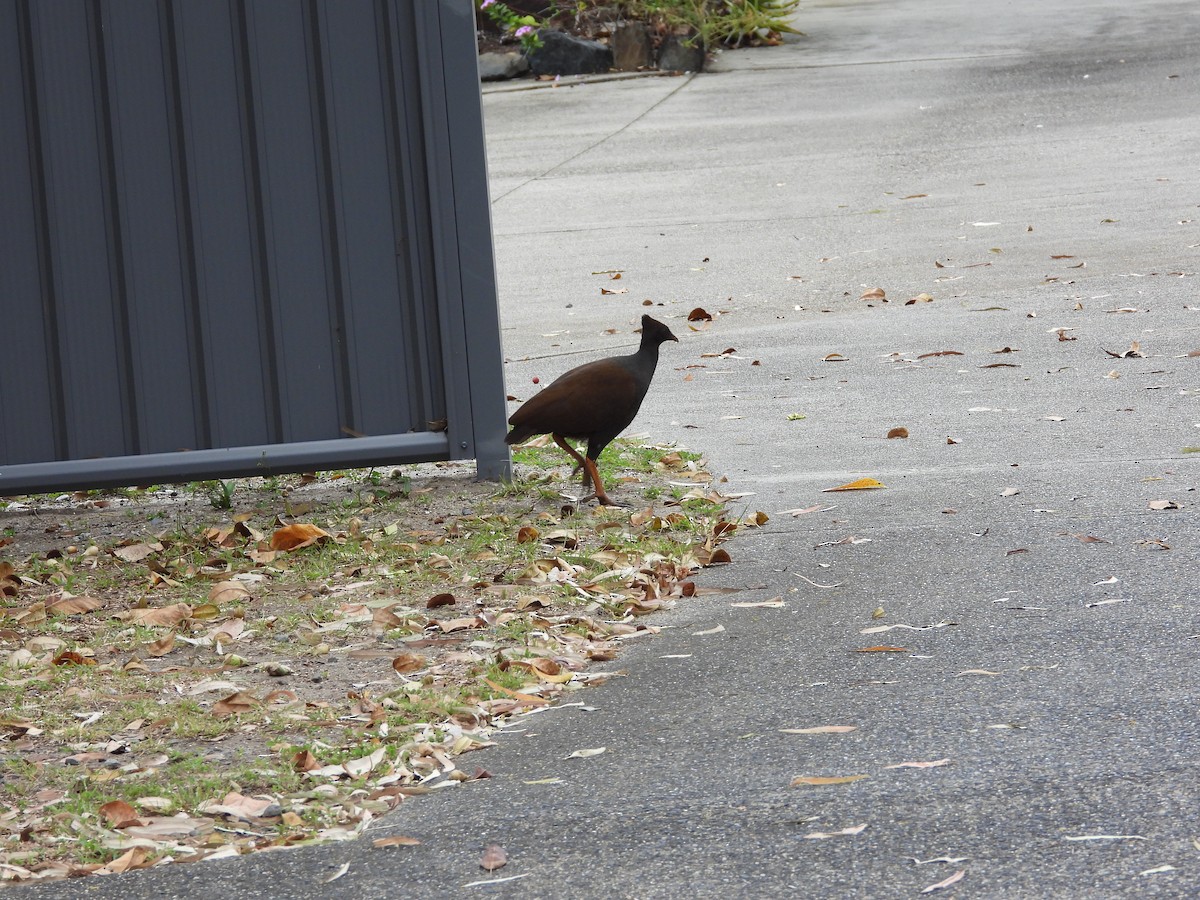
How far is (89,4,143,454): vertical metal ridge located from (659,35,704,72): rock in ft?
51.9

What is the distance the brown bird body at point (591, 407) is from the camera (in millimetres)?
6180

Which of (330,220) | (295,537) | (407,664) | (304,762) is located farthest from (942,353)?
(304,762)

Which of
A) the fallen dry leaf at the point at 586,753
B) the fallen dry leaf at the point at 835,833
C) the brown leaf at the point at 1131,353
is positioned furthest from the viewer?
the brown leaf at the point at 1131,353

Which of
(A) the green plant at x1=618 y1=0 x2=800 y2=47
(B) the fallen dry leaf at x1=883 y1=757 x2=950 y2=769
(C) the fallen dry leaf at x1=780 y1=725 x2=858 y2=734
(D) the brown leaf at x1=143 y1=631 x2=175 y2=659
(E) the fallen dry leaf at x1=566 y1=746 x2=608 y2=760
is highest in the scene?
(A) the green plant at x1=618 y1=0 x2=800 y2=47

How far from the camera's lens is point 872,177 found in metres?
15.3

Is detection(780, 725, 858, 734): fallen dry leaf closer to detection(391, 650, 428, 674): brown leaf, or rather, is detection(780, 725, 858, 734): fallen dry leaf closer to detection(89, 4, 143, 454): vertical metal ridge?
detection(391, 650, 428, 674): brown leaf

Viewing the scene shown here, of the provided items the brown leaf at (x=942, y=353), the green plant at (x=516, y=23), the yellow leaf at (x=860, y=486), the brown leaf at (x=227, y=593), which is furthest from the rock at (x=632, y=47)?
the brown leaf at (x=227, y=593)

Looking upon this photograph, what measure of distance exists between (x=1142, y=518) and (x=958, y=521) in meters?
0.66

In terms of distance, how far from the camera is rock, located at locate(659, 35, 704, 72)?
848 inches

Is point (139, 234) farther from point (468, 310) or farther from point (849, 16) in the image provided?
point (849, 16)

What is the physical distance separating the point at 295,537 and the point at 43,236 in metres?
1.80

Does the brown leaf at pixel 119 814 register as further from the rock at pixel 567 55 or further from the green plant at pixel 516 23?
the rock at pixel 567 55

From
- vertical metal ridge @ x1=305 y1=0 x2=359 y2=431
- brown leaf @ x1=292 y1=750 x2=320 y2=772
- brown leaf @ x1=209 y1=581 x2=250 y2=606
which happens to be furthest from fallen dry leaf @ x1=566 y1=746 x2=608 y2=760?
vertical metal ridge @ x1=305 y1=0 x2=359 y2=431

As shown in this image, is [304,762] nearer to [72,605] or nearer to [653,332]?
[72,605]
